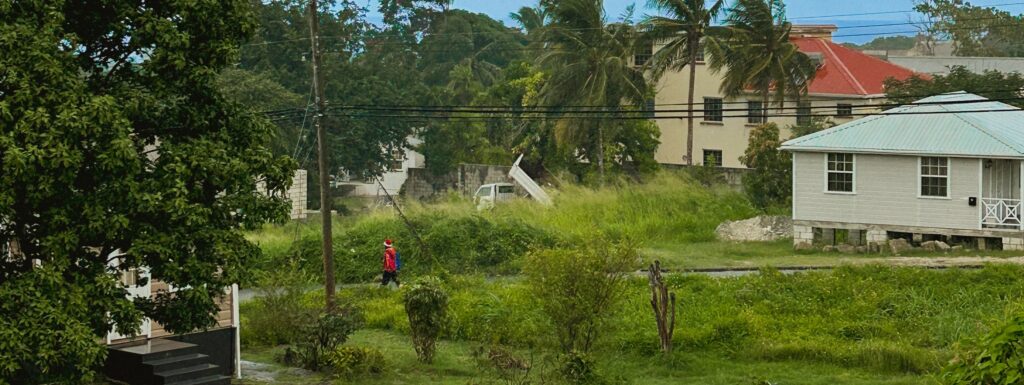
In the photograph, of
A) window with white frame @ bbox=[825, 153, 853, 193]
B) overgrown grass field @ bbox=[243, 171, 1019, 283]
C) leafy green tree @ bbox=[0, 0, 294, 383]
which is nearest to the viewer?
leafy green tree @ bbox=[0, 0, 294, 383]

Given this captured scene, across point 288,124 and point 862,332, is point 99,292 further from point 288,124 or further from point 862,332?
point 288,124

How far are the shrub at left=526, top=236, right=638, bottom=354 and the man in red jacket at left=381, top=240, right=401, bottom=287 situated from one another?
10237mm

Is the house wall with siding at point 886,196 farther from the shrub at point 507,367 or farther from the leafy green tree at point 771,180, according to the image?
the shrub at point 507,367

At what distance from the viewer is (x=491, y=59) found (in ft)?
319

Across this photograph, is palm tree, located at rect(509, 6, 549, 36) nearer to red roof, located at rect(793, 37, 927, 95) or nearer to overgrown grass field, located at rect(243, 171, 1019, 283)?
red roof, located at rect(793, 37, 927, 95)

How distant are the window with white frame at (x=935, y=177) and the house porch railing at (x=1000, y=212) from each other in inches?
42.9

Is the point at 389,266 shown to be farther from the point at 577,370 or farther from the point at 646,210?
the point at 577,370

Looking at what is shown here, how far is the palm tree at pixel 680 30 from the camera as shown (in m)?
52.5

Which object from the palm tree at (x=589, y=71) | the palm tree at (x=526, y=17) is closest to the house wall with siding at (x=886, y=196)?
the palm tree at (x=589, y=71)

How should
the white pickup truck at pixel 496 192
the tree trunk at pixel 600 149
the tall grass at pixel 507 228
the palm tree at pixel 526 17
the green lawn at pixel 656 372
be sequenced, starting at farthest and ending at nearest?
1. the palm tree at pixel 526 17
2. the tree trunk at pixel 600 149
3. the white pickup truck at pixel 496 192
4. the tall grass at pixel 507 228
5. the green lawn at pixel 656 372

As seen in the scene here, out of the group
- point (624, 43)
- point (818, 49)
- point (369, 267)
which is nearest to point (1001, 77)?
point (818, 49)

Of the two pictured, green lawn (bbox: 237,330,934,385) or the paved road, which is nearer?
green lawn (bbox: 237,330,934,385)

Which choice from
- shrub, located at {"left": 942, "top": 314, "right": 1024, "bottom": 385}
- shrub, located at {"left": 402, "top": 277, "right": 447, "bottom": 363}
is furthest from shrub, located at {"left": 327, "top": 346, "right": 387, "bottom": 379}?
shrub, located at {"left": 942, "top": 314, "right": 1024, "bottom": 385}

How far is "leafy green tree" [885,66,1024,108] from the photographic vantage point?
160 feet
